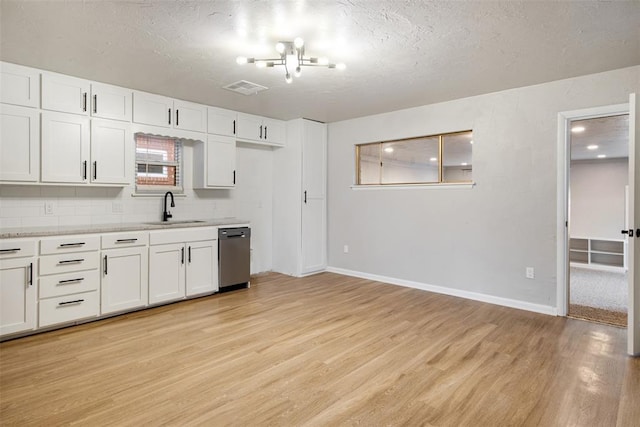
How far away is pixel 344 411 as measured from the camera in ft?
6.81

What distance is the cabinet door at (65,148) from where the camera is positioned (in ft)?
11.4

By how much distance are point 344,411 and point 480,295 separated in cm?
289

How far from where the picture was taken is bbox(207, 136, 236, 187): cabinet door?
478 centimetres

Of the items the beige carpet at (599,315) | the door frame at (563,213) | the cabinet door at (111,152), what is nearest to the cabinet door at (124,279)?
the cabinet door at (111,152)

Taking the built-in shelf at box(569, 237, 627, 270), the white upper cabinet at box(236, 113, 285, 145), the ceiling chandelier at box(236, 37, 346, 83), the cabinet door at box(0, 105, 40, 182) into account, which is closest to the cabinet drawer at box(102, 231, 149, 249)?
the cabinet door at box(0, 105, 40, 182)

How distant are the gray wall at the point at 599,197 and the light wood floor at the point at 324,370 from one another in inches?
216

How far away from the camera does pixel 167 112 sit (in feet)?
14.3

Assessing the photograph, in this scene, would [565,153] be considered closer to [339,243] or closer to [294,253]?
[339,243]

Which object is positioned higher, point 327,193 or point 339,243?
point 327,193

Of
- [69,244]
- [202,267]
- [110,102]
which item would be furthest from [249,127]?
[69,244]

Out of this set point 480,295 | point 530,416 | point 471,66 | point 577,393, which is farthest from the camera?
point 480,295

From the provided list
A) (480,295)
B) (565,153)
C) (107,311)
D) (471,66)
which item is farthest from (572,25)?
(107,311)

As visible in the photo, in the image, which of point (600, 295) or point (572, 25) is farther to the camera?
point (600, 295)

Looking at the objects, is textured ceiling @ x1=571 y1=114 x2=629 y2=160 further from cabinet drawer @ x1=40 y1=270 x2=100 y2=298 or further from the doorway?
cabinet drawer @ x1=40 y1=270 x2=100 y2=298
